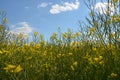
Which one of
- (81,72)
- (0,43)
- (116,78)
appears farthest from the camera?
(0,43)

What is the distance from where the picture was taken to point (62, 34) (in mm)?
7055

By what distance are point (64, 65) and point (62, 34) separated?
2.74 metres

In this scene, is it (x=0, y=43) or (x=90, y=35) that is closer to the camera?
(x=90, y=35)

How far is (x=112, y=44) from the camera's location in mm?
3984

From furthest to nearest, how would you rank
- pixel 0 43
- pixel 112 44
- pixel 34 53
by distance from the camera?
1. pixel 0 43
2. pixel 34 53
3. pixel 112 44

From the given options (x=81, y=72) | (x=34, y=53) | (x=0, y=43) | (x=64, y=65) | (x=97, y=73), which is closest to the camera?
(x=97, y=73)

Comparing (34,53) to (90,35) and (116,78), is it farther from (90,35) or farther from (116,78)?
(116,78)

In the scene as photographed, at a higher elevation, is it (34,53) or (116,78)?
(34,53)

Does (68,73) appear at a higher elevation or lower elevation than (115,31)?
lower

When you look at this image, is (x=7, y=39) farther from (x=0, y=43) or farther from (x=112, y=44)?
(x=112, y=44)

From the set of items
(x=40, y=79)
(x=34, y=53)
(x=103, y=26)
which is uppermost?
(x=103, y=26)

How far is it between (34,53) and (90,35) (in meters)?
1.12

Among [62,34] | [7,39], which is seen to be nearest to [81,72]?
[62,34]

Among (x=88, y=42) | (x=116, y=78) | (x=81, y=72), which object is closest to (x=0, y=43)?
(x=88, y=42)
